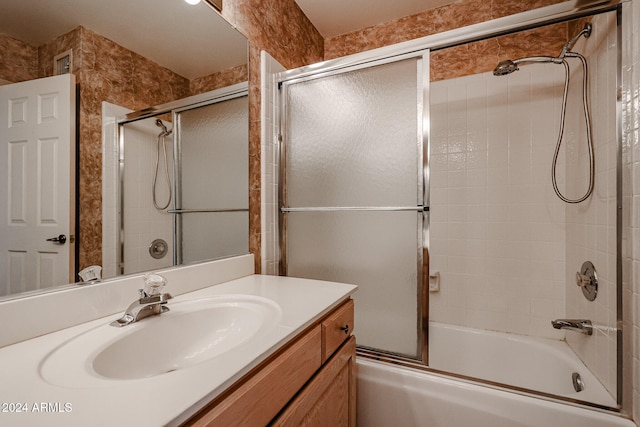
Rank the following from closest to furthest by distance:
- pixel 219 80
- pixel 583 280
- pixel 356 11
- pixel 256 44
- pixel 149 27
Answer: pixel 149 27 < pixel 219 80 < pixel 583 280 < pixel 256 44 < pixel 356 11

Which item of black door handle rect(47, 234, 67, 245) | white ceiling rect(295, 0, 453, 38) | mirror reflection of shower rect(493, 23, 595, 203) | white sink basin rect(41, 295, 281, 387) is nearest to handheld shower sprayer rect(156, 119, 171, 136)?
black door handle rect(47, 234, 67, 245)

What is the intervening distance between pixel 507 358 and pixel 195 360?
1.80m

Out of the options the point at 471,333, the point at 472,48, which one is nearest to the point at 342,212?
the point at 471,333

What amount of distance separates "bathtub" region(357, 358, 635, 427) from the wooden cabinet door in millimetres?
218

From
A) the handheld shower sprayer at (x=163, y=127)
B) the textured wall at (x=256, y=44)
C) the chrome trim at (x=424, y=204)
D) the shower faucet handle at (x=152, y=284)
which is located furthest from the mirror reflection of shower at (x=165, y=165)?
the chrome trim at (x=424, y=204)

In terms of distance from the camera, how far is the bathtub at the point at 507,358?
155 cm

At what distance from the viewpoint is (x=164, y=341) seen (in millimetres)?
806

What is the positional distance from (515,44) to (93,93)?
2201 mm

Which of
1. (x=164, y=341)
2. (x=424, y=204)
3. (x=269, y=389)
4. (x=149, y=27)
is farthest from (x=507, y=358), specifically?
(x=149, y=27)

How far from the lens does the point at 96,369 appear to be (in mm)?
603

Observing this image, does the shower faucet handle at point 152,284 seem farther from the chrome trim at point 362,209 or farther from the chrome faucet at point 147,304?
the chrome trim at point 362,209

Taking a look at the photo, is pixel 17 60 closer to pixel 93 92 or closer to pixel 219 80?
pixel 93 92

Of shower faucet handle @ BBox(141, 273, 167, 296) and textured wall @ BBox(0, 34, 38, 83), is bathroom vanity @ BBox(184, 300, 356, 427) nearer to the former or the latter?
shower faucet handle @ BBox(141, 273, 167, 296)

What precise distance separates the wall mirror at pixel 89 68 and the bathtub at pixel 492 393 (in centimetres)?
100
